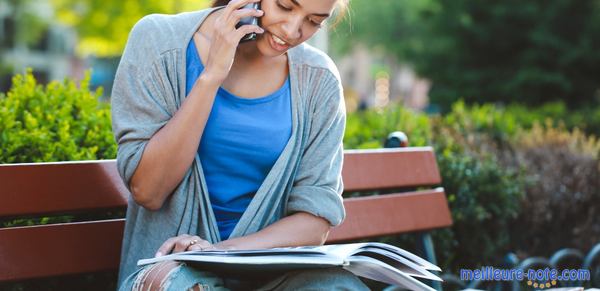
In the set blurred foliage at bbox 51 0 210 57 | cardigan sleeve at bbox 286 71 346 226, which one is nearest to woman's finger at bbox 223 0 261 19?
cardigan sleeve at bbox 286 71 346 226

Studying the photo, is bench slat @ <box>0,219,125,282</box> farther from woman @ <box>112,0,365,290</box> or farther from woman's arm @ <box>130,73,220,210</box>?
woman's arm @ <box>130,73,220,210</box>

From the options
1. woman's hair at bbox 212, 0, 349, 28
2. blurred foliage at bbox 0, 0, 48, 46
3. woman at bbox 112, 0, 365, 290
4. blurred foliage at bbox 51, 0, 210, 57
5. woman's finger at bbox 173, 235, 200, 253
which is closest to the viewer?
woman's finger at bbox 173, 235, 200, 253

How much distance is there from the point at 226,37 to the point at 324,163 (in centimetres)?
55

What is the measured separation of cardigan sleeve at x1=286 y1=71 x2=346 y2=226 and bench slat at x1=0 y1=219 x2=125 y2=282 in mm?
598

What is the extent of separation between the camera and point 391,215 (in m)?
4.00

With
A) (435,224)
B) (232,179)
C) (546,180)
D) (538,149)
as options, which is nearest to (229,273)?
(232,179)

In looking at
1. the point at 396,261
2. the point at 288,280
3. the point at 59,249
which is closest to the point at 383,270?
the point at 396,261

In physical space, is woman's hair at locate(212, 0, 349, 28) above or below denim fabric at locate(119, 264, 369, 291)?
above

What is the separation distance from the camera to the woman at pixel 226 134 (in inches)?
105

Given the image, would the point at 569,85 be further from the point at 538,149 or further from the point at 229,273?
the point at 229,273

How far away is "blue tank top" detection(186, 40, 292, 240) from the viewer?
2840 millimetres

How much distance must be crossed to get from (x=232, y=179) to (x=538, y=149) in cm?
407

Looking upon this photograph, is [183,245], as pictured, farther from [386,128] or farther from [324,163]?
[386,128]

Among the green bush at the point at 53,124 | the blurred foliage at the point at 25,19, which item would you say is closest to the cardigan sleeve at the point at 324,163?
the green bush at the point at 53,124
